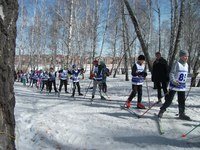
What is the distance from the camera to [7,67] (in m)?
3.29

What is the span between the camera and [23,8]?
4178cm

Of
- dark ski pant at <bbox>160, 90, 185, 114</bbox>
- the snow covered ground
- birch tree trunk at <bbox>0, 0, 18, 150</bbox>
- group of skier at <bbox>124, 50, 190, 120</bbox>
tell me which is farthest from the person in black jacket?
birch tree trunk at <bbox>0, 0, 18, 150</bbox>

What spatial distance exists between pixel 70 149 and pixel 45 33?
4235cm

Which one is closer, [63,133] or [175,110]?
[63,133]

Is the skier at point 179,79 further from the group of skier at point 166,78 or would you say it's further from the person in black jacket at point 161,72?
the person in black jacket at point 161,72

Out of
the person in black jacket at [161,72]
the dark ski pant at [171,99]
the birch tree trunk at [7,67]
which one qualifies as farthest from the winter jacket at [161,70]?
the birch tree trunk at [7,67]

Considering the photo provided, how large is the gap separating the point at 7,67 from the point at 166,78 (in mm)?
8043

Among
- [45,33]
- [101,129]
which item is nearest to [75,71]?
[101,129]

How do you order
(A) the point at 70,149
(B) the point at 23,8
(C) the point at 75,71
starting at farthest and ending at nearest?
(B) the point at 23,8, (C) the point at 75,71, (A) the point at 70,149

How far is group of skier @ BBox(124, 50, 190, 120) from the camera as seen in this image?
7.71 metres

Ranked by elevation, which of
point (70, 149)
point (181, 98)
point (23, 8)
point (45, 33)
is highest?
point (23, 8)

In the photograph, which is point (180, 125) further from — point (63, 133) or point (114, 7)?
point (114, 7)

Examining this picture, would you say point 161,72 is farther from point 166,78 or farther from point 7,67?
point 7,67

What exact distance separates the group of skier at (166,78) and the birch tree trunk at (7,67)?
515cm
